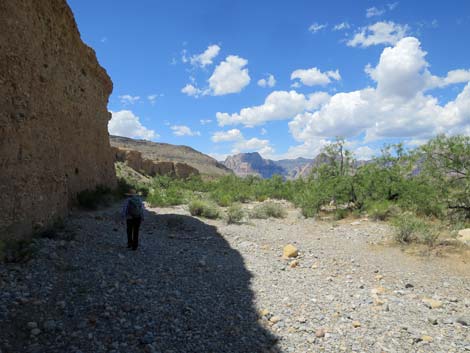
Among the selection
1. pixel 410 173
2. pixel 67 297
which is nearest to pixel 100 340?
pixel 67 297

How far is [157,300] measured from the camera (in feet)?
15.1

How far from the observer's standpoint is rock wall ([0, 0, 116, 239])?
6109mm

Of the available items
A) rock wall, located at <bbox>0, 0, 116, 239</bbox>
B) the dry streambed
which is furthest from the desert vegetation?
rock wall, located at <bbox>0, 0, 116, 239</bbox>

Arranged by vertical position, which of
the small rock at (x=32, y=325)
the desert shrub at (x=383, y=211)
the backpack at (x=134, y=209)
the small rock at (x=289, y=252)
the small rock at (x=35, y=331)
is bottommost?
the small rock at (x=289, y=252)

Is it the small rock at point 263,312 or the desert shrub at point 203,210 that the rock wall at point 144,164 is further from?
the small rock at point 263,312

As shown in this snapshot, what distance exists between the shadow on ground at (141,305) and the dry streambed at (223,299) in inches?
0.7

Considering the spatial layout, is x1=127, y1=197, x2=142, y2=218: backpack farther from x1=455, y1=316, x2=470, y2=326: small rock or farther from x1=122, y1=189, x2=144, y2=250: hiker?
x1=455, y1=316, x2=470, y2=326: small rock

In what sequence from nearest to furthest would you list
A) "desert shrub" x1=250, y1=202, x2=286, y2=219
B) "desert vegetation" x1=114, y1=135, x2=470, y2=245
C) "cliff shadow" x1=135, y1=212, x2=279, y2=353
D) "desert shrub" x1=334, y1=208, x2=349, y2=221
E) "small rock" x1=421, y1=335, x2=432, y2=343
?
1. "cliff shadow" x1=135, y1=212, x2=279, y2=353
2. "small rock" x1=421, y1=335, x2=432, y2=343
3. "desert vegetation" x1=114, y1=135, x2=470, y2=245
4. "desert shrub" x1=334, y1=208, x2=349, y2=221
5. "desert shrub" x1=250, y1=202, x2=286, y2=219

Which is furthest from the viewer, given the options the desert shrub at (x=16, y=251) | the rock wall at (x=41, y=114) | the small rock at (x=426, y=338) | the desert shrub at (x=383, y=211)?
the desert shrub at (x=383, y=211)

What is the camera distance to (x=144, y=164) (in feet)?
150

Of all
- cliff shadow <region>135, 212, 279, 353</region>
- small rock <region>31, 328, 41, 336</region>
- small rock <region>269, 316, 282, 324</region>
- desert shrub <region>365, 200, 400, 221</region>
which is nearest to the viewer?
small rock <region>31, 328, 41, 336</region>

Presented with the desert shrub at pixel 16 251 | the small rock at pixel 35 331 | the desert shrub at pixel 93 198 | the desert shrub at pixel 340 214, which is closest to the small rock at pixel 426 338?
the small rock at pixel 35 331

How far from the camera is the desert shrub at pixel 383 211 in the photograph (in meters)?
12.6

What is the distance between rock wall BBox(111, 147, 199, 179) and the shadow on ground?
34.6 meters
